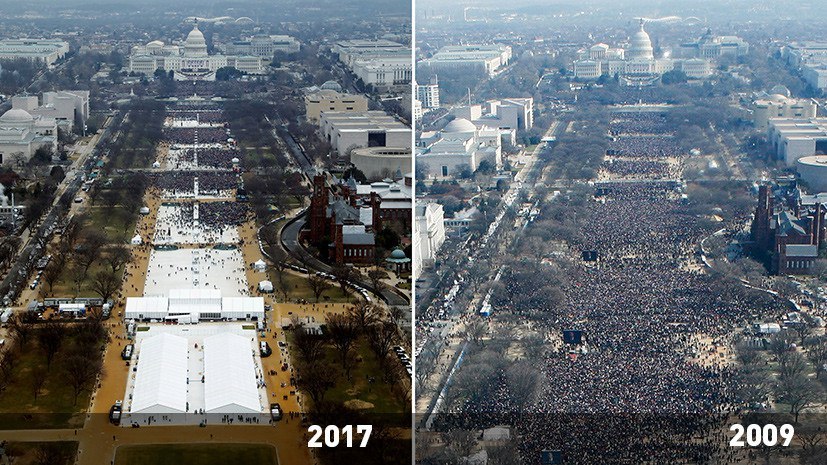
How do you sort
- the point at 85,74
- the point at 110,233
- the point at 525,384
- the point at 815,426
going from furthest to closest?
the point at 85,74, the point at 110,233, the point at 525,384, the point at 815,426

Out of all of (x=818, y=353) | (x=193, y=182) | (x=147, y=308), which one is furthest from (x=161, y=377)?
(x=193, y=182)

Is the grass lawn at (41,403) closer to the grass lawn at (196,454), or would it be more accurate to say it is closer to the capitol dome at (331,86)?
the grass lawn at (196,454)

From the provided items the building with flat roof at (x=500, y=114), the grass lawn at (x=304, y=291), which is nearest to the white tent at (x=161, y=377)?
the grass lawn at (x=304, y=291)

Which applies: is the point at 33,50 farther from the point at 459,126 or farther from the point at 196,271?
the point at 196,271

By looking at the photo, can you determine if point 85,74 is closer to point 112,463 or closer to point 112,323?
point 112,323

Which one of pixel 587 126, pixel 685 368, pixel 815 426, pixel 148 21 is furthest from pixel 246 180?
pixel 148 21

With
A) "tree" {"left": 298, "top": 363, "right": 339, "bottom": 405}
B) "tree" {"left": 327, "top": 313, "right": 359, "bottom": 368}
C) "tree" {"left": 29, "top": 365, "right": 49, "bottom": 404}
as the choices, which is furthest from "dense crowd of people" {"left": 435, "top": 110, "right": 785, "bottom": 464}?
"tree" {"left": 29, "top": 365, "right": 49, "bottom": 404}
